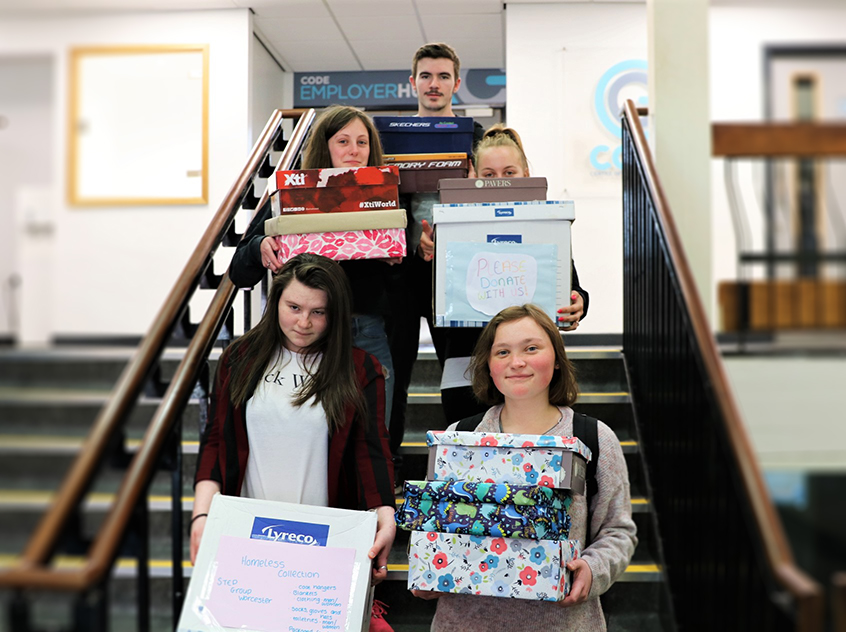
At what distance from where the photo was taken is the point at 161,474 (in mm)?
4039

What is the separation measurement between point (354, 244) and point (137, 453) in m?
0.82

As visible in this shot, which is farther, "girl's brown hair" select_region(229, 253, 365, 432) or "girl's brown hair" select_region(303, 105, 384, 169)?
"girl's brown hair" select_region(303, 105, 384, 169)

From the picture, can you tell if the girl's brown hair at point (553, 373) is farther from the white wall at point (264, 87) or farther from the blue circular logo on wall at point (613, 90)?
the white wall at point (264, 87)

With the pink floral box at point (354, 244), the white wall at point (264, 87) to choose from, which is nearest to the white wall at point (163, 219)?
the white wall at point (264, 87)

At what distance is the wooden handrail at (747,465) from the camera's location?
1.27 m

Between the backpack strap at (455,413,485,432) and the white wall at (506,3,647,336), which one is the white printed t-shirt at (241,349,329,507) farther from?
the white wall at (506,3,647,336)

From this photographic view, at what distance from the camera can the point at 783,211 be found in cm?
218

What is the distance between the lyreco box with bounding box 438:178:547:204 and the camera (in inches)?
89.8

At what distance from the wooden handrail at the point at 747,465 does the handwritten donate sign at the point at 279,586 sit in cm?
83

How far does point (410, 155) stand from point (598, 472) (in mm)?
1182

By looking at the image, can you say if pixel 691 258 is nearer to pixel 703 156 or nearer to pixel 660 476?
pixel 703 156

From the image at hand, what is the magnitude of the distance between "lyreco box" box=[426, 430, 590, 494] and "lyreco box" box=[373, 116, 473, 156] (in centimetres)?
110

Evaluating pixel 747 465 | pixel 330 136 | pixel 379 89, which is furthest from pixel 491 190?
pixel 379 89

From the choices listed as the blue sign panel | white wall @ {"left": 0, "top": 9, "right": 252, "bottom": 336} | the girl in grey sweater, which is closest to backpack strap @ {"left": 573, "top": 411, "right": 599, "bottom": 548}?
the girl in grey sweater
